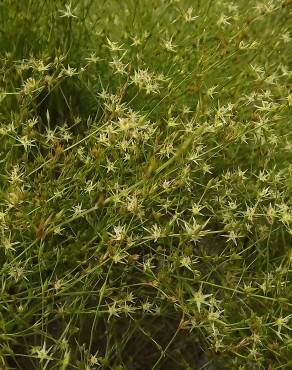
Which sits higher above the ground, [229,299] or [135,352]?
[229,299]

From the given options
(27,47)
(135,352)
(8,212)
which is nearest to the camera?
(8,212)

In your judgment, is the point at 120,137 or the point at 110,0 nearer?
the point at 120,137

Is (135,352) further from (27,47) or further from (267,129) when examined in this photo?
(27,47)

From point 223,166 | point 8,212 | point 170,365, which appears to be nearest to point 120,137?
point 8,212

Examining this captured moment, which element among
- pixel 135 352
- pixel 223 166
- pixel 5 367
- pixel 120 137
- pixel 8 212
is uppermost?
pixel 120 137

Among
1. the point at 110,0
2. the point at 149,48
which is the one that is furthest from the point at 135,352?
the point at 110,0

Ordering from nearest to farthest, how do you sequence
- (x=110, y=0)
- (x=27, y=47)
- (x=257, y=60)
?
1. (x=27, y=47)
2. (x=257, y=60)
3. (x=110, y=0)

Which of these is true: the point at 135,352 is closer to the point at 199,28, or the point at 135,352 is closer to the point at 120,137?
the point at 120,137
